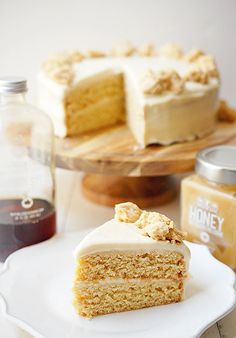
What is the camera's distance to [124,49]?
2875mm

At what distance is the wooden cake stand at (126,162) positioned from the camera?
221 cm

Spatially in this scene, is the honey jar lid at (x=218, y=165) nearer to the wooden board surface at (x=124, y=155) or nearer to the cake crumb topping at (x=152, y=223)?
the wooden board surface at (x=124, y=155)

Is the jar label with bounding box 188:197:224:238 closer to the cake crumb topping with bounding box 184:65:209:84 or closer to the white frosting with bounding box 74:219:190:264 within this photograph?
the white frosting with bounding box 74:219:190:264

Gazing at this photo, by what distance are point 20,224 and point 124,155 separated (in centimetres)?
52

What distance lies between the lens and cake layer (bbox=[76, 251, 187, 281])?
65.4 inches

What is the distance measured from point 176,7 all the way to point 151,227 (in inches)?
69.0

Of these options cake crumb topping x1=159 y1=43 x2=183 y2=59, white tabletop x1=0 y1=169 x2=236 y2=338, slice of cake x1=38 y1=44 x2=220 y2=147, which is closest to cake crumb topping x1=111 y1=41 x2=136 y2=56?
slice of cake x1=38 y1=44 x2=220 y2=147

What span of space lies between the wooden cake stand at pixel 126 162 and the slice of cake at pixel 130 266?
0.50 m

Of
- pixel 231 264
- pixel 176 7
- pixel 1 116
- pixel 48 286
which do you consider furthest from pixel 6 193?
pixel 176 7

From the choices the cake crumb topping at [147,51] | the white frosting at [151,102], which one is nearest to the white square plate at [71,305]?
the white frosting at [151,102]

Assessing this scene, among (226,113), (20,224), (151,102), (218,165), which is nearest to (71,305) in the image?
(20,224)

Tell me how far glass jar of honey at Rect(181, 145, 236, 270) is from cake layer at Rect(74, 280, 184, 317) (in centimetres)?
33

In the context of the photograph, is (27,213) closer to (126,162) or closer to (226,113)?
(126,162)

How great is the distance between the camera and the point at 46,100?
8.55ft
